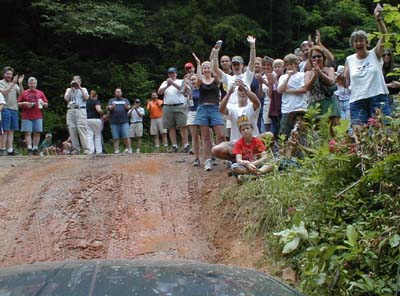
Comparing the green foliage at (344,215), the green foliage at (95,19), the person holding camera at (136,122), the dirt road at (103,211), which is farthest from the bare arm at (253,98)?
the green foliage at (95,19)

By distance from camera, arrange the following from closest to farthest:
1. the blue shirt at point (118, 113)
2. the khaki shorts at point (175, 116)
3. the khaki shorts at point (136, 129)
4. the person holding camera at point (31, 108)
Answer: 1. the khaki shorts at point (175, 116)
2. the person holding camera at point (31, 108)
3. the blue shirt at point (118, 113)
4. the khaki shorts at point (136, 129)

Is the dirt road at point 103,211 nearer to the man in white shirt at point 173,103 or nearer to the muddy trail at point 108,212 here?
the muddy trail at point 108,212

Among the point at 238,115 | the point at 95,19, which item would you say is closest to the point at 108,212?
the point at 238,115

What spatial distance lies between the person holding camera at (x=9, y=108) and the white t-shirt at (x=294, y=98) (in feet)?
19.7

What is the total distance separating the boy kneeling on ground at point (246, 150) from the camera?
8188 mm

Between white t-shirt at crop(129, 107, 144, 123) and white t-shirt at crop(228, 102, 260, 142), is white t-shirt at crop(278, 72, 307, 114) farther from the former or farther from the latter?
white t-shirt at crop(129, 107, 144, 123)

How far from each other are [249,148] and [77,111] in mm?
6398

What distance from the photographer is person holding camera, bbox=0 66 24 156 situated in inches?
498

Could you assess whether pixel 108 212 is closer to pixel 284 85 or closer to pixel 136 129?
pixel 284 85

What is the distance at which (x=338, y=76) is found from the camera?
376 inches

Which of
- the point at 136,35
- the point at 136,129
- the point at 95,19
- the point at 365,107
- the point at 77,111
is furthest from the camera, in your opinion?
the point at 136,35

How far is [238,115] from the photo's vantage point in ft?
29.6

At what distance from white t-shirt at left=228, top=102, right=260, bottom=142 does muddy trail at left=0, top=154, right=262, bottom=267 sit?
0.66m

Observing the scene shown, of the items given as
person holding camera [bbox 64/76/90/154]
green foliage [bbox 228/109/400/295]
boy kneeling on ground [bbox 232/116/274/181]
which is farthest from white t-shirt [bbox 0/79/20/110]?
green foliage [bbox 228/109/400/295]
